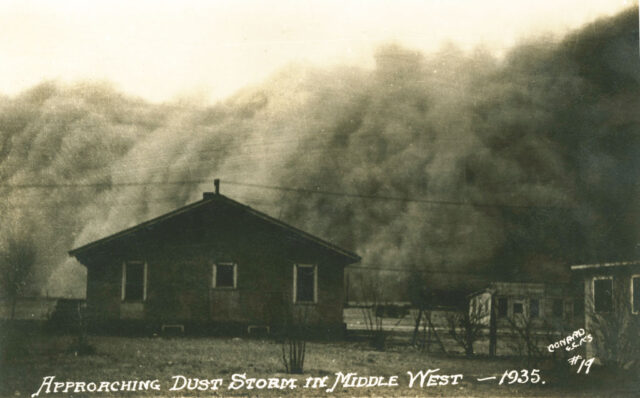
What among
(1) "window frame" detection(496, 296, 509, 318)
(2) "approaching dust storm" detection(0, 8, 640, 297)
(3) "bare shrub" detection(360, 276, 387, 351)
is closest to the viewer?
(2) "approaching dust storm" detection(0, 8, 640, 297)

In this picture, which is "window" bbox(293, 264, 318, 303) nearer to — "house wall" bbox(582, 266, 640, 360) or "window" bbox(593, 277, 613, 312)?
"house wall" bbox(582, 266, 640, 360)

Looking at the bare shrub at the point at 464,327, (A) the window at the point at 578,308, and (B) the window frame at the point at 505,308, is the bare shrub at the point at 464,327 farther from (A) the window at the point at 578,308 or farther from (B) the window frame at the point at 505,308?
(A) the window at the point at 578,308

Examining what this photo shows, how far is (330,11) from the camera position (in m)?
8.12

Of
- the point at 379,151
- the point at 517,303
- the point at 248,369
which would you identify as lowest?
the point at 248,369

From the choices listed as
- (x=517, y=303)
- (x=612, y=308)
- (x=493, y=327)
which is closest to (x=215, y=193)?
(x=493, y=327)

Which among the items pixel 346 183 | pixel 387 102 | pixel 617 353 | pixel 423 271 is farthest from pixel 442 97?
pixel 617 353

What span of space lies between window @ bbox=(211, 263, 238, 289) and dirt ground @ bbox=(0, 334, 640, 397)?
920 mm

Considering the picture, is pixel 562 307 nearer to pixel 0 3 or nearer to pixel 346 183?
pixel 346 183

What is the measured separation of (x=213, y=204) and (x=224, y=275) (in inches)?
51.2

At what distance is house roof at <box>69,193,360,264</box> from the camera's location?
839 cm

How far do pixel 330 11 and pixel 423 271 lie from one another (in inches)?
134

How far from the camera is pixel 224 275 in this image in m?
9.43

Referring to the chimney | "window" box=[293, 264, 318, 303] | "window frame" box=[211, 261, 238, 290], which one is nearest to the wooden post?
"window" box=[293, 264, 318, 303]

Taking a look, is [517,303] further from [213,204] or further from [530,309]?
[213,204]
